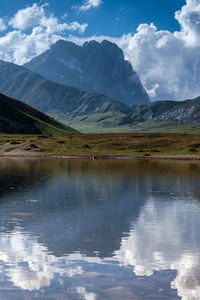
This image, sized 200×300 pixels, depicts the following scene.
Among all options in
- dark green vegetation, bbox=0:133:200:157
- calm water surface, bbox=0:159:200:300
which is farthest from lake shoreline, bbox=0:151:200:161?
calm water surface, bbox=0:159:200:300

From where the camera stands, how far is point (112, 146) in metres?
165

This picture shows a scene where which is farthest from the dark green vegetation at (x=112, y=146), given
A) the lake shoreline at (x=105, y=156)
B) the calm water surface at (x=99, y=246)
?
the calm water surface at (x=99, y=246)

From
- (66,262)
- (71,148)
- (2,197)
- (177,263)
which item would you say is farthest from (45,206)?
(71,148)

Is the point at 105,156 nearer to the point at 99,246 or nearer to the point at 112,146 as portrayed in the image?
the point at 112,146

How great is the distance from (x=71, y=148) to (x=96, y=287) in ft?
472

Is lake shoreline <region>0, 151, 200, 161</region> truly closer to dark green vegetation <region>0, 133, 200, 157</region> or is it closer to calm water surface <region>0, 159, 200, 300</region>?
dark green vegetation <region>0, 133, 200, 157</region>

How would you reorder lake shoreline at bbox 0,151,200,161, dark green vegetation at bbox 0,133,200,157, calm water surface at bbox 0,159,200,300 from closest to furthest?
calm water surface at bbox 0,159,200,300 < lake shoreline at bbox 0,151,200,161 < dark green vegetation at bbox 0,133,200,157

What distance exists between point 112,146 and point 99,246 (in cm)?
13998

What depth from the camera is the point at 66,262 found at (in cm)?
2223

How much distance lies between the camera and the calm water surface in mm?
18438

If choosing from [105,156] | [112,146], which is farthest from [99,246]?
[112,146]

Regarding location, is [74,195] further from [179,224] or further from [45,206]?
[179,224]

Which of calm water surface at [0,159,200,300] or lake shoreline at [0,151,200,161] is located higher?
lake shoreline at [0,151,200,161]

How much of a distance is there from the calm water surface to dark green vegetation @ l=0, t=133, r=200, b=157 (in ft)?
339
